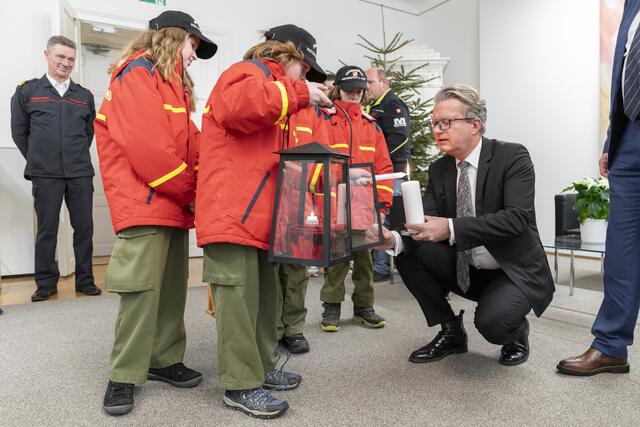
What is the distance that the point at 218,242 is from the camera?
1.45 m

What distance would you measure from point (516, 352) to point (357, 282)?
0.91 metres

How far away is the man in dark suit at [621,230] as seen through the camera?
1704 mm

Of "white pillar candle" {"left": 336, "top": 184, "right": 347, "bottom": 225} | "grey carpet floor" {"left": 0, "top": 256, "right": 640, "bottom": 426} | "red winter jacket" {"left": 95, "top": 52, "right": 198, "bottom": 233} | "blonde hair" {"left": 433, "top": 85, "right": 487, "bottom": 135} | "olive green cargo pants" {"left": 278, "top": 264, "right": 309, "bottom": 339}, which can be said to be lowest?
"grey carpet floor" {"left": 0, "top": 256, "right": 640, "bottom": 426}

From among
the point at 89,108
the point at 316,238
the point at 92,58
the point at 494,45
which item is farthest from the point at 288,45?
the point at 494,45

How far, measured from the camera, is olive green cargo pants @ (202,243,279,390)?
4.81 ft

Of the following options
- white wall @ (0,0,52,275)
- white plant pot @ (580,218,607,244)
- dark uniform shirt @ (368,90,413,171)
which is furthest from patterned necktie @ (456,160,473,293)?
white wall @ (0,0,52,275)

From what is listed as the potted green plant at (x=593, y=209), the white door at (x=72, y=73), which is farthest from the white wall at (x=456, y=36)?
the white door at (x=72, y=73)

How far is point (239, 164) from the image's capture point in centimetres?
144

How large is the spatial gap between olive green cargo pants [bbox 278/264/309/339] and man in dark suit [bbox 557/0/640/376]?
1087 millimetres

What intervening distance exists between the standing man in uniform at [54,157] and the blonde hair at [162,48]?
1.96 metres

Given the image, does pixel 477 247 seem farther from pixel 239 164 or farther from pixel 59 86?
pixel 59 86

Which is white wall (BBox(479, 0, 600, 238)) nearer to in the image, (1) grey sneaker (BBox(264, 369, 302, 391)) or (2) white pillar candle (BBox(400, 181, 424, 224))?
(2) white pillar candle (BBox(400, 181, 424, 224))

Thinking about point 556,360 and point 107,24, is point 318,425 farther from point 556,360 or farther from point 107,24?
point 107,24

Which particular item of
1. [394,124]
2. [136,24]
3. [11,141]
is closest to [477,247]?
[394,124]
